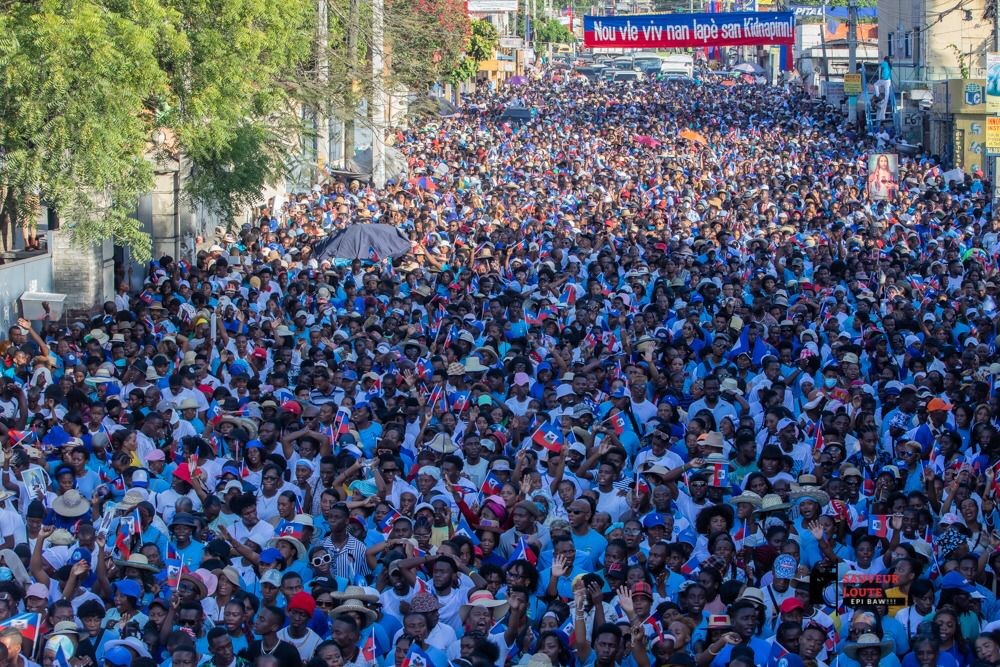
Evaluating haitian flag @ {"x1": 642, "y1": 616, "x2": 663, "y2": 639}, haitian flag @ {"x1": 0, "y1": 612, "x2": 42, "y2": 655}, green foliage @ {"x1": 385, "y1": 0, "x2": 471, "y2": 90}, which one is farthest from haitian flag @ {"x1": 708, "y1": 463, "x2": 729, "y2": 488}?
green foliage @ {"x1": 385, "y1": 0, "x2": 471, "y2": 90}

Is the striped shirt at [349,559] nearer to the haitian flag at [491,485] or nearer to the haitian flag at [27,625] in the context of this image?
the haitian flag at [491,485]

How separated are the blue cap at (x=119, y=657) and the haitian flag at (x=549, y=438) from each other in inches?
149

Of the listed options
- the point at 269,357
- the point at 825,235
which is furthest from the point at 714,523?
the point at 825,235

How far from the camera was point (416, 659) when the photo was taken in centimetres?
755

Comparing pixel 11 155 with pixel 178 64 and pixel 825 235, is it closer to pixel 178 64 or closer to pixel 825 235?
pixel 178 64

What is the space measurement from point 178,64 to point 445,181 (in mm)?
12946

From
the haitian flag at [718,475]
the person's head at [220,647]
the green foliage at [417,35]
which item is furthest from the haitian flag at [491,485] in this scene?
the green foliage at [417,35]

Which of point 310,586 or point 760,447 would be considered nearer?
point 310,586

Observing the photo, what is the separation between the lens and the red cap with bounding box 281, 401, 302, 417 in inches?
467

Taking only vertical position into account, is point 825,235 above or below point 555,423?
above

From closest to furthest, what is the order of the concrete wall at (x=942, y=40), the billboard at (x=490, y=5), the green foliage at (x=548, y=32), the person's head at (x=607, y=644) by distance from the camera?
the person's head at (x=607, y=644) → the concrete wall at (x=942, y=40) → the billboard at (x=490, y=5) → the green foliage at (x=548, y=32)

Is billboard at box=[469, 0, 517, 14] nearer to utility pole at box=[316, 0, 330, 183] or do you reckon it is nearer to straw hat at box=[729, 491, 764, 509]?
utility pole at box=[316, 0, 330, 183]

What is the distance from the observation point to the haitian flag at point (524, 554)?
8.84 m

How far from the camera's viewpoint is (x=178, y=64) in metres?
16.5
